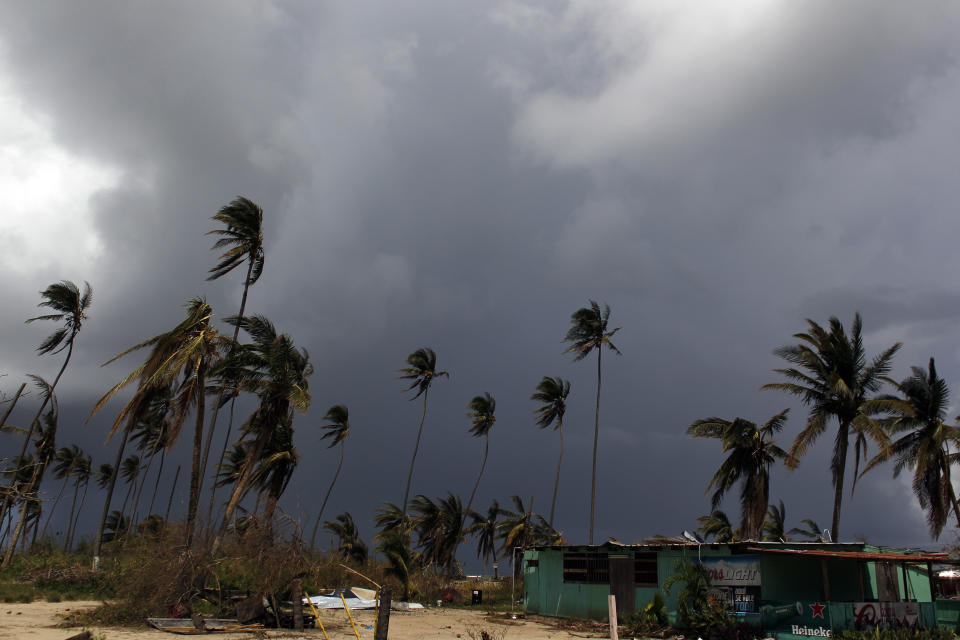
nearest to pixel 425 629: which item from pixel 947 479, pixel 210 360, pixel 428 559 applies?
pixel 210 360

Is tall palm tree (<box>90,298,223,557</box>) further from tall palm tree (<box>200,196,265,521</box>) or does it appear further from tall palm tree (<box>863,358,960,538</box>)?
tall palm tree (<box>863,358,960,538</box>)

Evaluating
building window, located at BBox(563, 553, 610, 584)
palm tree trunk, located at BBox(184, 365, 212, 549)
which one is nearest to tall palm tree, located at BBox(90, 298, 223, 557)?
palm tree trunk, located at BBox(184, 365, 212, 549)

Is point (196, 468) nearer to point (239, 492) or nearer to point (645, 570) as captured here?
point (239, 492)

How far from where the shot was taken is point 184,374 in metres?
19.1

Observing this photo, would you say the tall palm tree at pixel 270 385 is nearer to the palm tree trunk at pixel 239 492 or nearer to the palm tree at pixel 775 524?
the palm tree trunk at pixel 239 492

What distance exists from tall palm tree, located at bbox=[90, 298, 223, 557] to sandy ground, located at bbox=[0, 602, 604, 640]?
3.78 metres

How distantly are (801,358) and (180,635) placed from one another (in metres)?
23.3

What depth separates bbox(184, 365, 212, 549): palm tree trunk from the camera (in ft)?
63.2

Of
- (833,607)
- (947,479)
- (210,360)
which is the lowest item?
(833,607)

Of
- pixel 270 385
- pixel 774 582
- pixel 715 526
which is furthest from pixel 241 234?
pixel 715 526

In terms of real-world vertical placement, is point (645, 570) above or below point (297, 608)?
→ above

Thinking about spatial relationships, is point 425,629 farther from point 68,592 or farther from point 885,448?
point 885,448

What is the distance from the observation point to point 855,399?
24141 mm

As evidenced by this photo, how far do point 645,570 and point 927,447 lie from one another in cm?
1246
